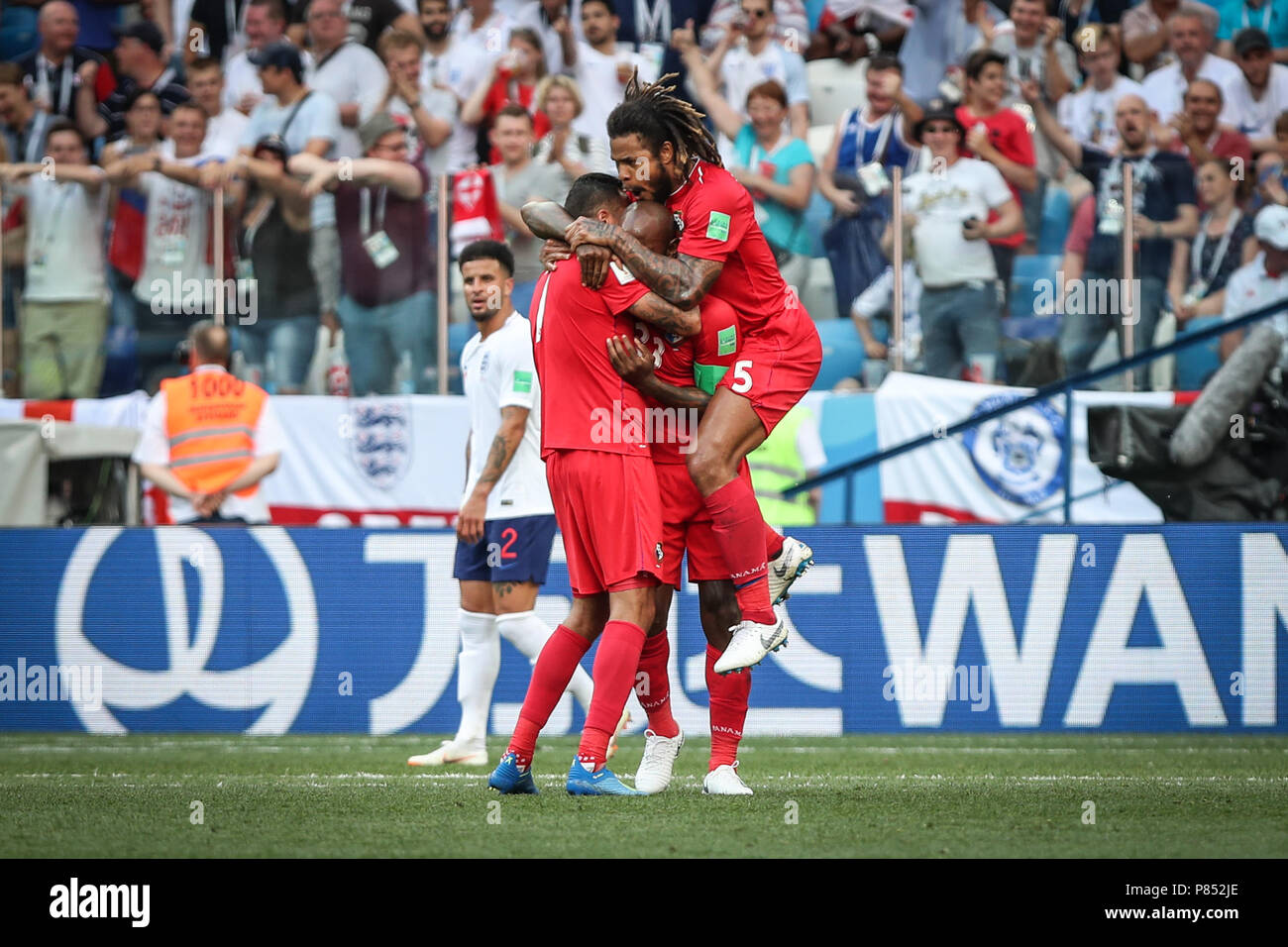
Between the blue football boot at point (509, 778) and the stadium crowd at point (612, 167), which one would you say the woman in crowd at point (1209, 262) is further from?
the blue football boot at point (509, 778)

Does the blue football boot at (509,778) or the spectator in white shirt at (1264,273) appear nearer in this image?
the blue football boot at (509,778)

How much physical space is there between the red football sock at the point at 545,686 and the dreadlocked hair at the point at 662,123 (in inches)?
69.5

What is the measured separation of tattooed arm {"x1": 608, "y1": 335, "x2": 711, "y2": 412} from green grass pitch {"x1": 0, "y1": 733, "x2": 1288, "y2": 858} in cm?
144

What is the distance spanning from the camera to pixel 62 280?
12.2m

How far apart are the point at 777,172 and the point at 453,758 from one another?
579 centimetres

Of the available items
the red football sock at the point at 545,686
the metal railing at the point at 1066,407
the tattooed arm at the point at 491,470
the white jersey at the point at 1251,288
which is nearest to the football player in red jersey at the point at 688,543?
the red football sock at the point at 545,686

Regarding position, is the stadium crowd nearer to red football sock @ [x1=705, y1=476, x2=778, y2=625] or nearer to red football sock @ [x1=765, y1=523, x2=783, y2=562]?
red football sock @ [x1=765, y1=523, x2=783, y2=562]

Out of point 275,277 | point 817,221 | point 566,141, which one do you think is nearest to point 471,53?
point 566,141

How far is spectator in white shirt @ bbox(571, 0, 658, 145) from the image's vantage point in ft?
42.2

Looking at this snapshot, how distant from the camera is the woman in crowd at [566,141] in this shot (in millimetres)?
12141

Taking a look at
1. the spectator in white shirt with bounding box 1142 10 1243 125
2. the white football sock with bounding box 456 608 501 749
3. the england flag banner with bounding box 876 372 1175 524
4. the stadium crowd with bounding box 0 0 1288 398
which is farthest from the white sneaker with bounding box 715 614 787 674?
the spectator in white shirt with bounding box 1142 10 1243 125

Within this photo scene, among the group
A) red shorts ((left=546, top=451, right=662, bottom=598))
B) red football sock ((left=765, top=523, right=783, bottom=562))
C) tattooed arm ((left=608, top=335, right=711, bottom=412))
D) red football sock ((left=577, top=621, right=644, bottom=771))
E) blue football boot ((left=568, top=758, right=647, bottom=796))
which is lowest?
blue football boot ((left=568, top=758, right=647, bottom=796))
